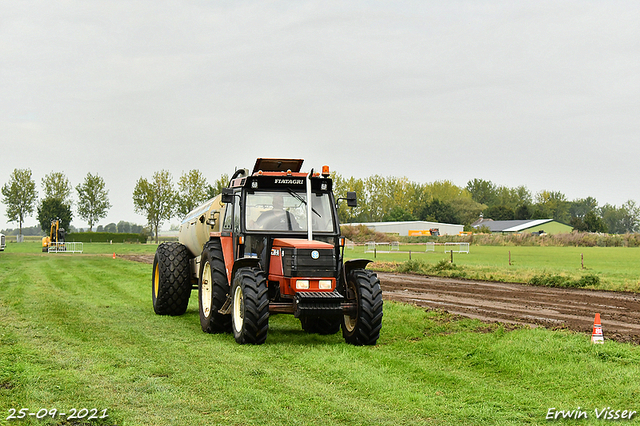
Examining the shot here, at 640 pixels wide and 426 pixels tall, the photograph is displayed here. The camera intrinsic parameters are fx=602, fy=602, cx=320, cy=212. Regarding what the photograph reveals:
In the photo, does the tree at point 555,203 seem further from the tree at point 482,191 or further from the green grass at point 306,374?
the green grass at point 306,374

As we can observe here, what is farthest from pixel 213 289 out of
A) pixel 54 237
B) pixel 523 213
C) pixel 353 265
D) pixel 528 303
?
pixel 523 213

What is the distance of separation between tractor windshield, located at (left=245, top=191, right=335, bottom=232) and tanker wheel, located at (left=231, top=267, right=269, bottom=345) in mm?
1039

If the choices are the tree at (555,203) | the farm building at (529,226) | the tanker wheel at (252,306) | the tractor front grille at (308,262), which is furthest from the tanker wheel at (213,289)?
the tree at (555,203)

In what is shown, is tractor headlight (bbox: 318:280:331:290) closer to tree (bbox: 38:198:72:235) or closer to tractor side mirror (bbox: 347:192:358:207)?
tractor side mirror (bbox: 347:192:358:207)

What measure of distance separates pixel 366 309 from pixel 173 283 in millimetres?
5874

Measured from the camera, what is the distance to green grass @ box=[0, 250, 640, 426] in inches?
249

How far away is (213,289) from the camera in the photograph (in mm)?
10992

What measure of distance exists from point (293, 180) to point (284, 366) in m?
3.79

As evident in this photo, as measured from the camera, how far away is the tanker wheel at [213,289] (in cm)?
1095

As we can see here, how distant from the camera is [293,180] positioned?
11.0m

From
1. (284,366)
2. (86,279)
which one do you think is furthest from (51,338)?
(86,279)

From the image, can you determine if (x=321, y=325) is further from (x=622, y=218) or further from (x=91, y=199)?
(x=622, y=218)

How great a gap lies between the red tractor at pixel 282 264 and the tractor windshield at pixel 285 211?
18mm

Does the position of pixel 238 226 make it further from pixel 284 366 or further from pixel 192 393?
pixel 192 393
